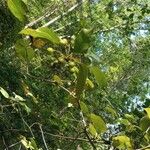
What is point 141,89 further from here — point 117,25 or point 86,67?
point 86,67

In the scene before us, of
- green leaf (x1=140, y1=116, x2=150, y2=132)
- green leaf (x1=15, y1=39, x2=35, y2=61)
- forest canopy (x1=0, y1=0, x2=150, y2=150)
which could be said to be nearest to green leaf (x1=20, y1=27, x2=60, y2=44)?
forest canopy (x1=0, y1=0, x2=150, y2=150)

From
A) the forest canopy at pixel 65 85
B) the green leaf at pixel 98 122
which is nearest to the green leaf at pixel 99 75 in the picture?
the forest canopy at pixel 65 85

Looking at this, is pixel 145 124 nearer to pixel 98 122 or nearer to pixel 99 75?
pixel 98 122

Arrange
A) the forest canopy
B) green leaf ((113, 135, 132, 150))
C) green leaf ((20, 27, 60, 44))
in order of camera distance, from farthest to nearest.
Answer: green leaf ((113, 135, 132, 150)), the forest canopy, green leaf ((20, 27, 60, 44))

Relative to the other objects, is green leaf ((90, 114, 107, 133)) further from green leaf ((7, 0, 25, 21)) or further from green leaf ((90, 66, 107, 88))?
green leaf ((7, 0, 25, 21))

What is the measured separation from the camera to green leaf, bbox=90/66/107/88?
66cm

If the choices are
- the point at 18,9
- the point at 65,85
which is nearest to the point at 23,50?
the point at 18,9

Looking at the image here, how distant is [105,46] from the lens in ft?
49.3

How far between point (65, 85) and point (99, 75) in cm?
151

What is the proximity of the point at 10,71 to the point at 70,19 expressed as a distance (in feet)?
19.7

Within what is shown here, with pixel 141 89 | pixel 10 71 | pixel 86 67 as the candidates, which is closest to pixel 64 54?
pixel 86 67

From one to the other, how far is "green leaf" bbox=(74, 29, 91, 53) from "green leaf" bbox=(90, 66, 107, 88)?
0.03m

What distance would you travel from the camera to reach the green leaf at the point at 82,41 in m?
0.66

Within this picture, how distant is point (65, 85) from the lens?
2.18 m
